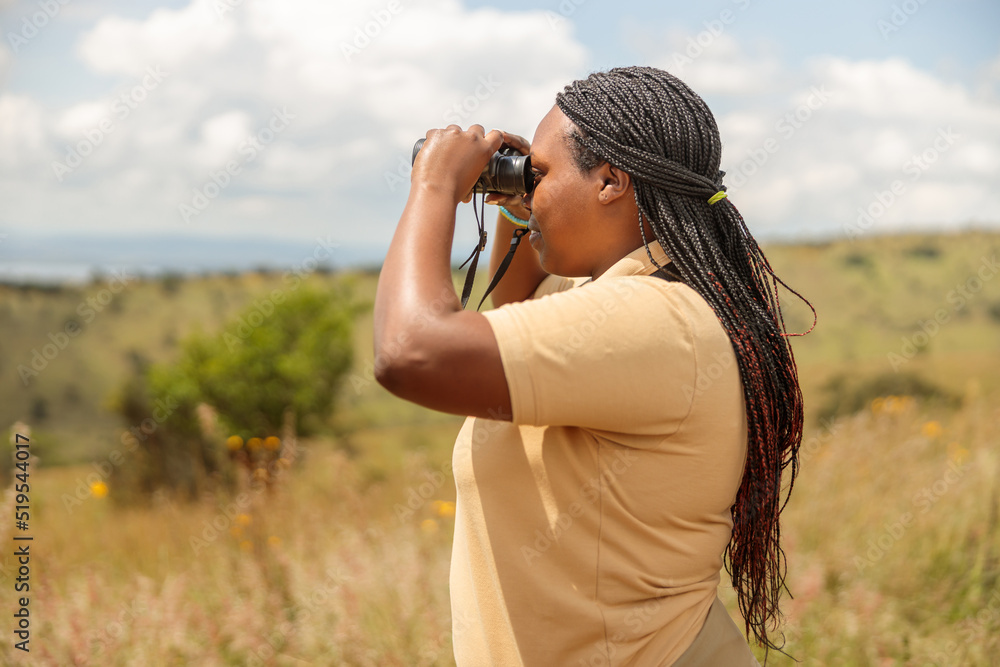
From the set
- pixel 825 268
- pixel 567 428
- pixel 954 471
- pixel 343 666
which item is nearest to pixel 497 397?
pixel 567 428

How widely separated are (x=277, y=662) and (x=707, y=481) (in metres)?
2.28

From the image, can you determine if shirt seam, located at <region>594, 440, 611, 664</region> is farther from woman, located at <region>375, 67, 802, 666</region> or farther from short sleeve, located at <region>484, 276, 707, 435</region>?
short sleeve, located at <region>484, 276, 707, 435</region>

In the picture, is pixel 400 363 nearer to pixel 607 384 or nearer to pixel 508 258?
pixel 607 384

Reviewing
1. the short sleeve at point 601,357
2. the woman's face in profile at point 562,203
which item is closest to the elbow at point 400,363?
the short sleeve at point 601,357

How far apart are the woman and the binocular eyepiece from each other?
1.2 inches

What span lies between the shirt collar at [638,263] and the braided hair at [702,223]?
0.02 meters

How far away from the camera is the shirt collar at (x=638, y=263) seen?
1366 millimetres

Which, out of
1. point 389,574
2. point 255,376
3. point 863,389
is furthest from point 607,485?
point 863,389

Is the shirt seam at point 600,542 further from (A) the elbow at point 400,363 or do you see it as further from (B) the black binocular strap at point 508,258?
(B) the black binocular strap at point 508,258

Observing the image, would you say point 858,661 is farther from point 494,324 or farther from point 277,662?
point 494,324

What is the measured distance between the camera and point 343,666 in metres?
2.89

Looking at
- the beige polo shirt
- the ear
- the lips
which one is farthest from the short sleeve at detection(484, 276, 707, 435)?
the lips

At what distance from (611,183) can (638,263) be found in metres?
0.16

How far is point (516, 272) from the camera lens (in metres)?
1.98
